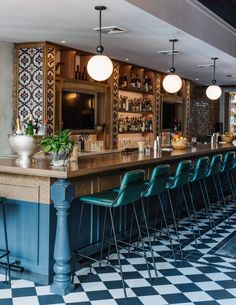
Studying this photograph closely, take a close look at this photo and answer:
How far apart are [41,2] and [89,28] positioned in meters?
1.03

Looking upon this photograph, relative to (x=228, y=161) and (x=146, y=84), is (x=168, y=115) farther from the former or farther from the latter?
(x=228, y=161)

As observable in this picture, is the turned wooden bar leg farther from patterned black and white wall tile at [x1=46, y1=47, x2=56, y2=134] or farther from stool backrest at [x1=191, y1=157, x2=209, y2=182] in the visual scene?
patterned black and white wall tile at [x1=46, y1=47, x2=56, y2=134]

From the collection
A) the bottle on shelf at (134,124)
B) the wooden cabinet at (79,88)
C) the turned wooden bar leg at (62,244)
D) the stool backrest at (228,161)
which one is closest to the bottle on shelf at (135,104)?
the wooden cabinet at (79,88)

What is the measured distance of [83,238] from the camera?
4004 mm

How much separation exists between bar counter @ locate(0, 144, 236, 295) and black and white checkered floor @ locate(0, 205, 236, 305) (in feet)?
0.52

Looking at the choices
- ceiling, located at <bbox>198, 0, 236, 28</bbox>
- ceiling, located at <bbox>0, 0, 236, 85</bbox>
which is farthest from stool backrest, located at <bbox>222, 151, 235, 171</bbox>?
ceiling, located at <bbox>198, 0, 236, 28</bbox>

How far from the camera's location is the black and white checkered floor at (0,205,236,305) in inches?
128

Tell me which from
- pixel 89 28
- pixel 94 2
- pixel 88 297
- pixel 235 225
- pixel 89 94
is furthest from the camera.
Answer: pixel 89 94

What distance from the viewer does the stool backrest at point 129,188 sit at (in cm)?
339

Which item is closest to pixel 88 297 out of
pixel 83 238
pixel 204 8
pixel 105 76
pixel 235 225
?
pixel 83 238

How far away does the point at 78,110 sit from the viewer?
275 inches

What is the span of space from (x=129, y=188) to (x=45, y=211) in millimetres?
695

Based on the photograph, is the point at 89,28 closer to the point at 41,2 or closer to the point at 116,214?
the point at 41,2

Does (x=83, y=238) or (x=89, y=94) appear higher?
(x=89, y=94)
